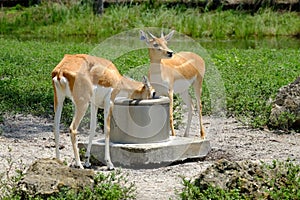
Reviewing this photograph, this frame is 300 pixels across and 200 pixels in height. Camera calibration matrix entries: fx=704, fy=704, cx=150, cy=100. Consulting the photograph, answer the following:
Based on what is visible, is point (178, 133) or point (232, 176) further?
point (178, 133)

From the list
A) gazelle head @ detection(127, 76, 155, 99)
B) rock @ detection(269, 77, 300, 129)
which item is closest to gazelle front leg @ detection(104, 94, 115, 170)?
gazelle head @ detection(127, 76, 155, 99)

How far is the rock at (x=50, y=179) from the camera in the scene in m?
4.88

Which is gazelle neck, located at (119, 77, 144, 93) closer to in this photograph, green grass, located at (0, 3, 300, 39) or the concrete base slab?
the concrete base slab

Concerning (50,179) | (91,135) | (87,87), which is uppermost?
(87,87)

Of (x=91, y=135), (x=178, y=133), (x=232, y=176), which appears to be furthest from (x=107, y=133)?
(x=178, y=133)

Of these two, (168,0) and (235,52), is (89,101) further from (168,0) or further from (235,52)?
(168,0)

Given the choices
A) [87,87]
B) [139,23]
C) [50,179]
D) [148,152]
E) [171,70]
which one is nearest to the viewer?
[50,179]

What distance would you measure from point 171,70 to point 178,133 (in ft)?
3.37

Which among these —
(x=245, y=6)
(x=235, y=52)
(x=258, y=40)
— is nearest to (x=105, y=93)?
(x=235, y=52)

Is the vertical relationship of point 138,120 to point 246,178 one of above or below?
below

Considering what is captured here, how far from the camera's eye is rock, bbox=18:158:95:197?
488 cm

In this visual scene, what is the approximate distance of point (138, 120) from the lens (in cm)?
670

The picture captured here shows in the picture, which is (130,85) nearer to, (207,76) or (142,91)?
(142,91)

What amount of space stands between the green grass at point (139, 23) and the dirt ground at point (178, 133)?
42.5ft
